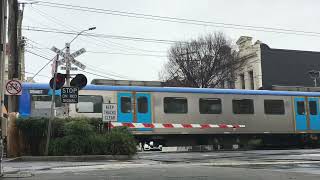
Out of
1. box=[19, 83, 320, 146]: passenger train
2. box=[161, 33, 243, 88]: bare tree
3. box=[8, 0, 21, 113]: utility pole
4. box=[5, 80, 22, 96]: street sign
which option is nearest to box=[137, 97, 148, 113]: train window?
box=[19, 83, 320, 146]: passenger train

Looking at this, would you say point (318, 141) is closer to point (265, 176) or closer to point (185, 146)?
point (185, 146)

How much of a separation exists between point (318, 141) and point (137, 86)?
11180mm

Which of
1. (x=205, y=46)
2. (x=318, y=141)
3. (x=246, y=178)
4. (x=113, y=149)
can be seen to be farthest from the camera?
(x=205, y=46)

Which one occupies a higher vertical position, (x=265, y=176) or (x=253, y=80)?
(x=253, y=80)

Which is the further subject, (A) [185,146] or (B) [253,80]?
(B) [253,80]

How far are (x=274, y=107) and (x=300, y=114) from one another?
1.67 metres

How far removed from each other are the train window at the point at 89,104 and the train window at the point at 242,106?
23.4 ft

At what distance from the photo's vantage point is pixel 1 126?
10.8 metres

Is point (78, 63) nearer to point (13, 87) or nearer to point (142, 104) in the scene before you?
point (142, 104)

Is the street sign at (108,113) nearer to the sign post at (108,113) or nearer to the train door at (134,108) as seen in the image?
the sign post at (108,113)

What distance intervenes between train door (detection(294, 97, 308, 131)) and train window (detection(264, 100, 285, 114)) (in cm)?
91

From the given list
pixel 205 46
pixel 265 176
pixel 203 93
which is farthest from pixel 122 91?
pixel 205 46

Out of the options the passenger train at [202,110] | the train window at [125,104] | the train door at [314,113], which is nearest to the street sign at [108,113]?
the passenger train at [202,110]

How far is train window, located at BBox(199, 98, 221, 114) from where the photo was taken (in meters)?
25.2
